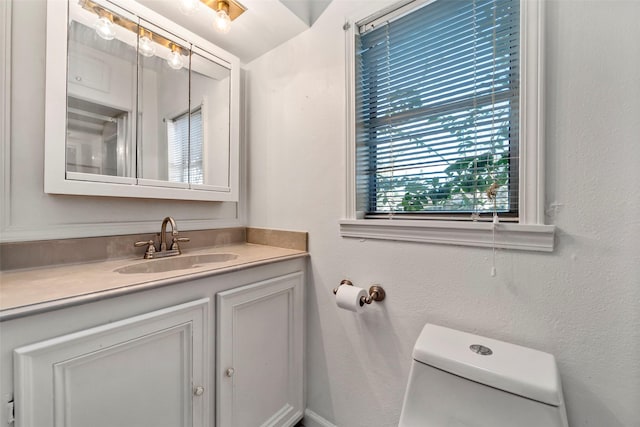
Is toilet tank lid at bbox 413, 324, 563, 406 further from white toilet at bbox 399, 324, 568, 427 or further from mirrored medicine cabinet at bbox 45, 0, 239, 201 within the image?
mirrored medicine cabinet at bbox 45, 0, 239, 201

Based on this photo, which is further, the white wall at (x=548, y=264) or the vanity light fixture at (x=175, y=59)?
the vanity light fixture at (x=175, y=59)

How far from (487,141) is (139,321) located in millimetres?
1251

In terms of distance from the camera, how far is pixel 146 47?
124cm

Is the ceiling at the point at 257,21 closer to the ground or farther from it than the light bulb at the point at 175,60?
farther from it

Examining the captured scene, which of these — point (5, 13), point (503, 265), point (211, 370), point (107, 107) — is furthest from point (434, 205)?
point (5, 13)

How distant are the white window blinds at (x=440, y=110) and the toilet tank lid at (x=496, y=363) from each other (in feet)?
1.43

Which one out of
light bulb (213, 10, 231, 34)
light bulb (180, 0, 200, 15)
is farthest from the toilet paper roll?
light bulb (180, 0, 200, 15)

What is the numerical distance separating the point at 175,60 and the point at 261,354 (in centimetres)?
147

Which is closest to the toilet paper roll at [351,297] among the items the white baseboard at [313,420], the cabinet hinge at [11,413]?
the white baseboard at [313,420]

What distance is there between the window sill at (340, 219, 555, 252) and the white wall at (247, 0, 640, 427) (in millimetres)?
35

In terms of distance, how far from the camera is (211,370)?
95 centimetres

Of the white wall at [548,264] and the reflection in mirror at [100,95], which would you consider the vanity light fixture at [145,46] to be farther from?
the white wall at [548,264]

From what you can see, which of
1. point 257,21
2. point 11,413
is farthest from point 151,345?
point 257,21

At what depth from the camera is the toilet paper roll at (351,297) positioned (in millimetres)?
1073
